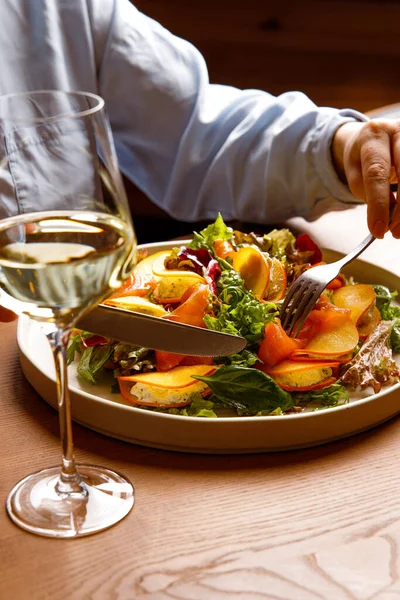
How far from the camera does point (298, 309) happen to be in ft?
3.62

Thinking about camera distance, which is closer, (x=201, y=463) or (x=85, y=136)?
(x=85, y=136)

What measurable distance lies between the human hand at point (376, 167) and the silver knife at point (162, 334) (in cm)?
41

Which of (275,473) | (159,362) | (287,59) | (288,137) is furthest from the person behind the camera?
(287,59)

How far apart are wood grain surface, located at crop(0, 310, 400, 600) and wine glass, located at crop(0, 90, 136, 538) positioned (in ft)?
0.77

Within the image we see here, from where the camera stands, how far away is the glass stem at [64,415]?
729 millimetres

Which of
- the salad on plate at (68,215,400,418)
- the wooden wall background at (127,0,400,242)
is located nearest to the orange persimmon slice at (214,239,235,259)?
the salad on plate at (68,215,400,418)

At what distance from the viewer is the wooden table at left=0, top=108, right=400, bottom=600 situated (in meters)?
0.69

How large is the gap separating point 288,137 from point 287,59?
2.83 meters

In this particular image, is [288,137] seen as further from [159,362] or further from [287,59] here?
[287,59]

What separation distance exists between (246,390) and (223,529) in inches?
8.9

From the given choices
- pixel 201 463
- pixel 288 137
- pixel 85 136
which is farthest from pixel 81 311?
pixel 288 137

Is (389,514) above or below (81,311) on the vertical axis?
below

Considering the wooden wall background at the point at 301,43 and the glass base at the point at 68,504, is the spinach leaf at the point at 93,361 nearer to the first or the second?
the glass base at the point at 68,504

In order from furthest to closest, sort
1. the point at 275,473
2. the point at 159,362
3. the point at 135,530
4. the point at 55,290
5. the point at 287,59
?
the point at 287,59, the point at 159,362, the point at 275,473, the point at 135,530, the point at 55,290
